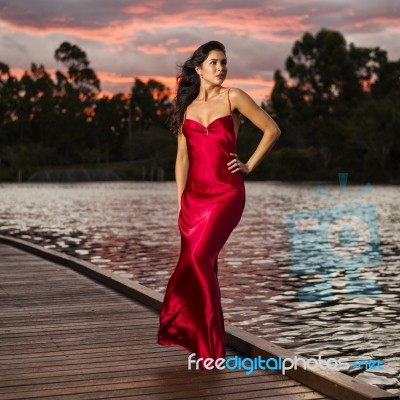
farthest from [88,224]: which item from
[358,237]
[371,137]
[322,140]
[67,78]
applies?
[67,78]

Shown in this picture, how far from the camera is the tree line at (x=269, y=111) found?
71125 millimetres

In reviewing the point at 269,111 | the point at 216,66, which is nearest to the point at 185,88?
the point at 216,66

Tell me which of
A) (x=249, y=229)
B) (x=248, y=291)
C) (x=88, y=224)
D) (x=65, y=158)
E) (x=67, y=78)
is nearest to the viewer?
(x=248, y=291)

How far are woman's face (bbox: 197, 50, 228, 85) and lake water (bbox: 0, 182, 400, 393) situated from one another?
2308 mm

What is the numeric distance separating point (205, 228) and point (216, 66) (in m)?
0.98

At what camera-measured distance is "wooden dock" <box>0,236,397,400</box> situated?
4.36 m

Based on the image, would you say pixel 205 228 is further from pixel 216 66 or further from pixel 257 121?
pixel 216 66

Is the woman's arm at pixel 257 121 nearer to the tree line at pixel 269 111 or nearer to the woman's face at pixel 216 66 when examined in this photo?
the woman's face at pixel 216 66

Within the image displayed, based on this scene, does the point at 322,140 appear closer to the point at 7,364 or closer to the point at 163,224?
the point at 163,224

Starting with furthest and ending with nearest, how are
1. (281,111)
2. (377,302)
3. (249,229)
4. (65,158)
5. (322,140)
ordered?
(65,158) → (281,111) → (322,140) → (249,229) → (377,302)

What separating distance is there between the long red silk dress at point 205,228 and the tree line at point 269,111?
63.4 metres

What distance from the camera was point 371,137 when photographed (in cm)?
6819

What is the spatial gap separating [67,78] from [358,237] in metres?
90.3

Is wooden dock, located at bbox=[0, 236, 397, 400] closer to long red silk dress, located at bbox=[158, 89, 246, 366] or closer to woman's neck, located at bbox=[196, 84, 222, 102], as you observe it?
long red silk dress, located at bbox=[158, 89, 246, 366]
